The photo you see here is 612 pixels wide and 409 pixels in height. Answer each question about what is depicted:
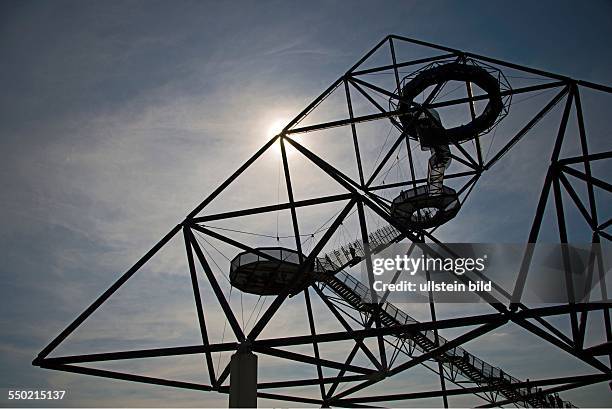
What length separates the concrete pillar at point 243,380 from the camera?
14.4 m

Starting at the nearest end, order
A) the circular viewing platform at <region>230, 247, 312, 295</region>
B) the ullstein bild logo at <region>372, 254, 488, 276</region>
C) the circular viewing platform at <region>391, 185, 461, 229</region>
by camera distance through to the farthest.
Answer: the ullstein bild logo at <region>372, 254, 488, 276</region>
the circular viewing platform at <region>230, 247, 312, 295</region>
the circular viewing platform at <region>391, 185, 461, 229</region>

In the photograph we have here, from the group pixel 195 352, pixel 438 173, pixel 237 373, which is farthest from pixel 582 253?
pixel 195 352

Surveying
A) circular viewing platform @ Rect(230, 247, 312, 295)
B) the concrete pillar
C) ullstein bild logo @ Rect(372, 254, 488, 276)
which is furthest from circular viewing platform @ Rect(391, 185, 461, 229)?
the concrete pillar

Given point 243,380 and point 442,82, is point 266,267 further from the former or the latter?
point 442,82

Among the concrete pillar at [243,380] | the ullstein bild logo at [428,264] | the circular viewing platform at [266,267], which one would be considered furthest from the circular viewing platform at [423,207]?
the concrete pillar at [243,380]

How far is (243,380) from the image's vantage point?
14.8 metres

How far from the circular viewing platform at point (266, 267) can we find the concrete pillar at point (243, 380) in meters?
3.19

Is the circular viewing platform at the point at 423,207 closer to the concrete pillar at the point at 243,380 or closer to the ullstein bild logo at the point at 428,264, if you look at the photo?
the ullstein bild logo at the point at 428,264

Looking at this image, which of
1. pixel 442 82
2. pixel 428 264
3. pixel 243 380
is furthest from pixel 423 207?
pixel 243 380

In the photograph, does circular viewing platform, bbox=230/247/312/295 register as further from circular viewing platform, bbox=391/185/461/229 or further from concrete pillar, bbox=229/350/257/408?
circular viewing platform, bbox=391/185/461/229

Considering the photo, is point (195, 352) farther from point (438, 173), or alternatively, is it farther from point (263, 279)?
point (438, 173)

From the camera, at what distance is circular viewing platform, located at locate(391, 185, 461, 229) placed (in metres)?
20.5

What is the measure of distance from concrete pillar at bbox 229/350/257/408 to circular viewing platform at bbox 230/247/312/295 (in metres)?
3.19

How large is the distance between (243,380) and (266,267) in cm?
444
